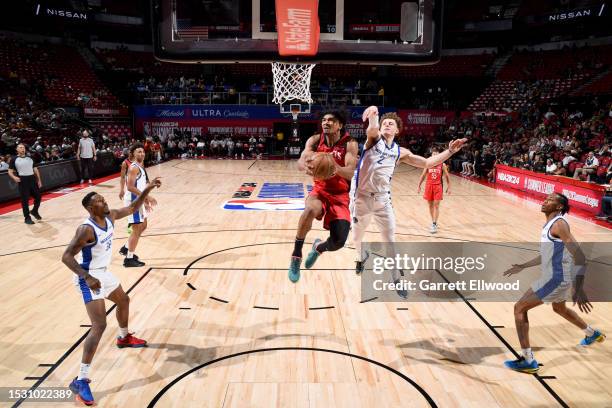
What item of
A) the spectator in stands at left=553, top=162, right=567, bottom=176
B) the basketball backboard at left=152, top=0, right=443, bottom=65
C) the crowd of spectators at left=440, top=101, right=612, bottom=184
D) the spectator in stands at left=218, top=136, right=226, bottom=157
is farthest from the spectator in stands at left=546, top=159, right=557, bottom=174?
the spectator in stands at left=218, top=136, right=226, bottom=157

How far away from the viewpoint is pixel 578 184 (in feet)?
40.8

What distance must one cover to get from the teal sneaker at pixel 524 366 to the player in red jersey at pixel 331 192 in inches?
75.0

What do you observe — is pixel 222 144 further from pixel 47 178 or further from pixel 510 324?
pixel 510 324

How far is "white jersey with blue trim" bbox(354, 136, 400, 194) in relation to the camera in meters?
5.27

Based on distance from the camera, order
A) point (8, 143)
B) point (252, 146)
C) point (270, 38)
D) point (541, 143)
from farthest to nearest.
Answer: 1. point (252, 146)
2. point (541, 143)
3. point (8, 143)
4. point (270, 38)

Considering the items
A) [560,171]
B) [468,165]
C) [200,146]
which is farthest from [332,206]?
[200,146]

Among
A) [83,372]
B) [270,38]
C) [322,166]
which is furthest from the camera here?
[270,38]

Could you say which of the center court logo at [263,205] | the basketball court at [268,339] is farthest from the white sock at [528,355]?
the center court logo at [263,205]

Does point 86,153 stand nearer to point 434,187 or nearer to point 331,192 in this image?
point 434,187

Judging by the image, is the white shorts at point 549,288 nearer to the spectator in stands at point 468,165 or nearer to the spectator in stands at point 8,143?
the spectator in stands at point 468,165

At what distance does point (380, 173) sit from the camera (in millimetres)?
5371

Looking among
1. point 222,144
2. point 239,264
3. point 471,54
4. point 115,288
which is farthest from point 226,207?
point 471,54

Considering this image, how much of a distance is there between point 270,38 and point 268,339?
5.87 metres

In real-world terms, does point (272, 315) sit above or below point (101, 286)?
below
